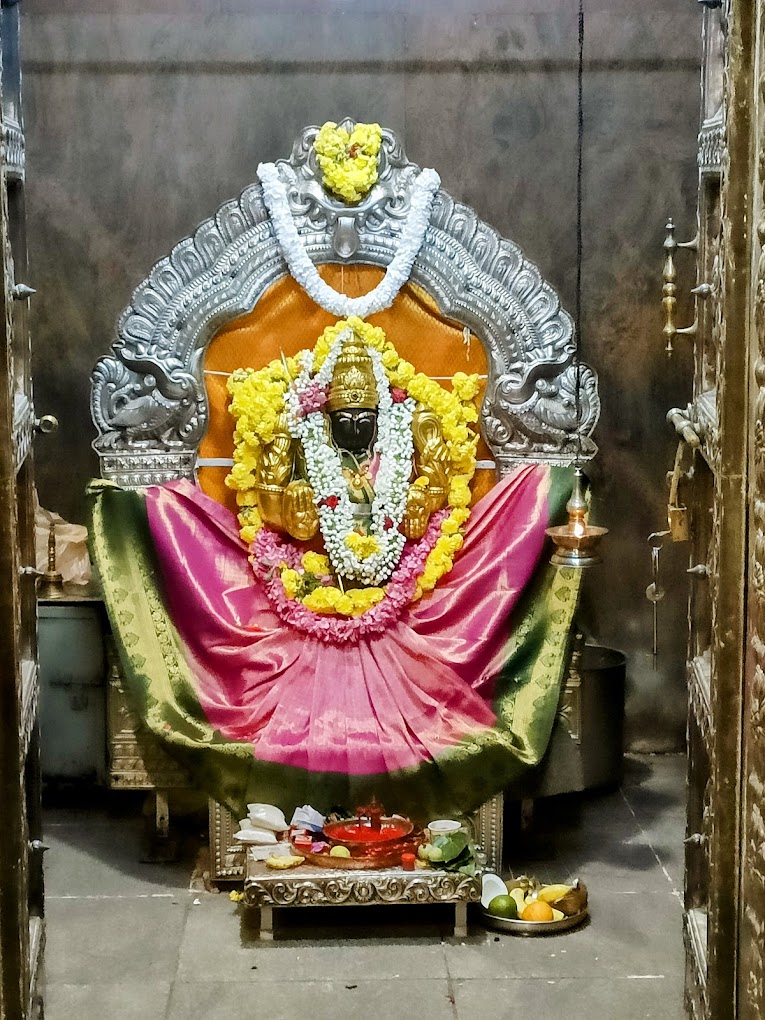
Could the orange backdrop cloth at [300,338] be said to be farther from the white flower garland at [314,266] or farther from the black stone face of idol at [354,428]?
the black stone face of idol at [354,428]

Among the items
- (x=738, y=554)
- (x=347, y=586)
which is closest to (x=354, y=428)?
(x=347, y=586)

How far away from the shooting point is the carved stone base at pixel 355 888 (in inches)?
202

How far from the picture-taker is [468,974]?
501cm

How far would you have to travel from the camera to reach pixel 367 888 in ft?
16.9

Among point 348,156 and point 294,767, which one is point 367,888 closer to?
point 294,767

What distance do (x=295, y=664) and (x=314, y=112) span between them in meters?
2.54

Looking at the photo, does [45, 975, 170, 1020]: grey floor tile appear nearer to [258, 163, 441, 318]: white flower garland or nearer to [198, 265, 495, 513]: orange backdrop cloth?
[198, 265, 495, 513]: orange backdrop cloth

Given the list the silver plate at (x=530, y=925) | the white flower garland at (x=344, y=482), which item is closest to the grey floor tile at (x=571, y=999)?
the silver plate at (x=530, y=925)

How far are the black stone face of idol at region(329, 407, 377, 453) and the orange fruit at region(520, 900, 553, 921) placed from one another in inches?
77.4

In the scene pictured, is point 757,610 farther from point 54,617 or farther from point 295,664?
point 54,617

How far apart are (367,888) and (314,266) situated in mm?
2516

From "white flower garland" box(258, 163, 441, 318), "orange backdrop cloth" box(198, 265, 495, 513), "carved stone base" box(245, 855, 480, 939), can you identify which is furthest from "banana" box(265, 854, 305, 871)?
"white flower garland" box(258, 163, 441, 318)

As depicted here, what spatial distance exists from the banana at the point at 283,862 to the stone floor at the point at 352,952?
0.28 meters

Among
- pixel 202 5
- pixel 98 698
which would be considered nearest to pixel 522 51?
pixel 202 5
